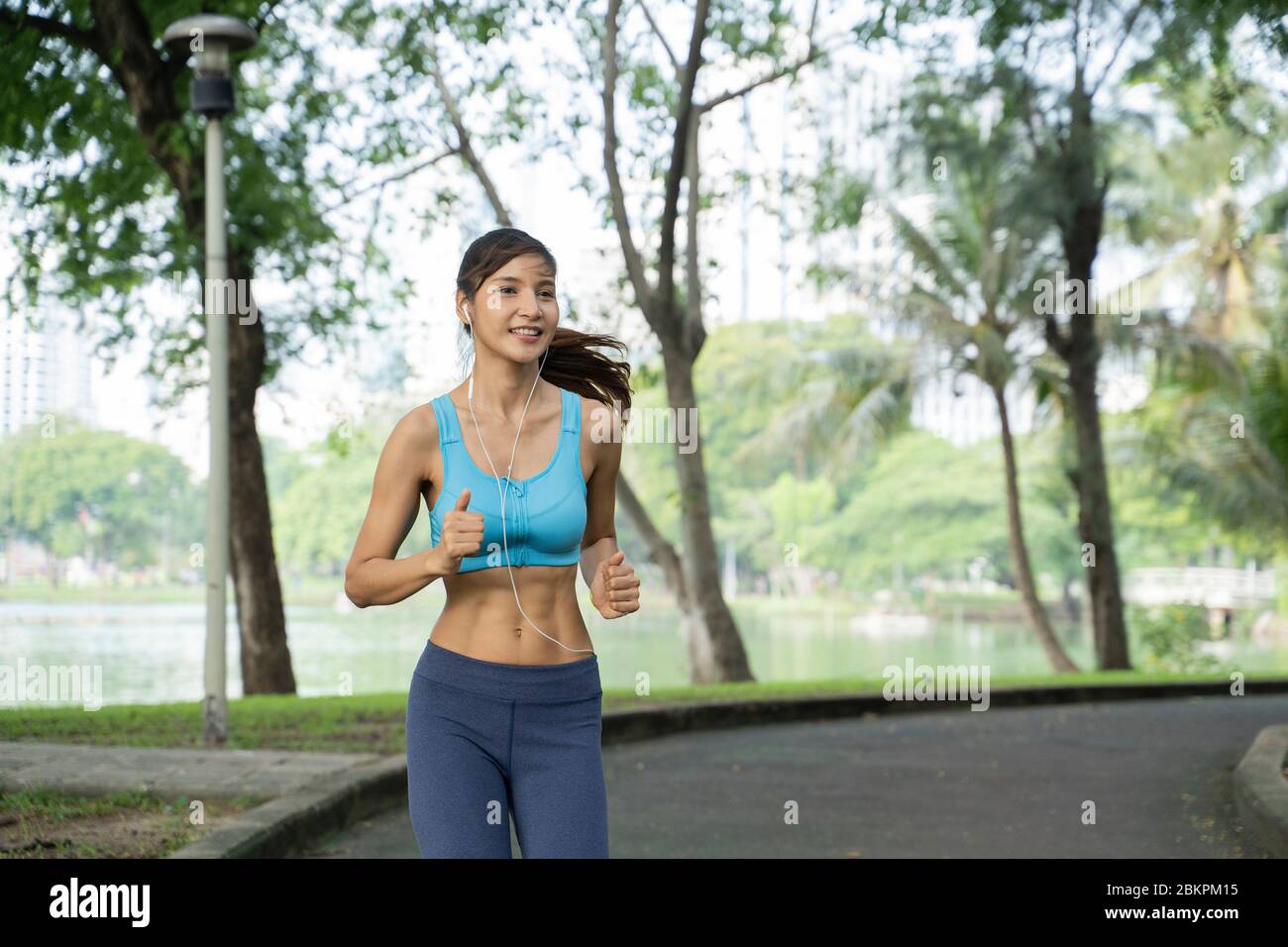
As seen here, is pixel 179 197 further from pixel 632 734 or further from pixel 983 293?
pixel 983 293

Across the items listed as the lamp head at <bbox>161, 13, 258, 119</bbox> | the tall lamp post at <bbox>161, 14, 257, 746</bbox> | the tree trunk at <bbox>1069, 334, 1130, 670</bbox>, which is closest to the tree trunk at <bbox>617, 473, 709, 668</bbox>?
the tree trunk at <bbox>1069, 334, 1130, 670</bbox>

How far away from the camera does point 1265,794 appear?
7234 mm

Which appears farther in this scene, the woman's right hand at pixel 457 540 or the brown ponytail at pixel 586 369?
the brown ponytail at pixel 586 369

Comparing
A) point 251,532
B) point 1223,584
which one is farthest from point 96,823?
point 1223,584

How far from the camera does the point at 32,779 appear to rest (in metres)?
5.57

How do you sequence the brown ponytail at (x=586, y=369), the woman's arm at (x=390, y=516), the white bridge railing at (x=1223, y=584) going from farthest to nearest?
the white bridge railing at (x=1223, y=584), the brown ponytail at (x=586, y=369), the woman's arm at (x=390, y=516)

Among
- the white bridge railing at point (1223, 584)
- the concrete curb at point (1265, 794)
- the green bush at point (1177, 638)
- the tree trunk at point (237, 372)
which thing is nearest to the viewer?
the concrete curb at point (1265, 794)

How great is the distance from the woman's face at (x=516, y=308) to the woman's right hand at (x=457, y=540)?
468 millimetres

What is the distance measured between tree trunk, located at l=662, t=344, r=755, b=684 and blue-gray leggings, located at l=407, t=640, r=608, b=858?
14.7 m

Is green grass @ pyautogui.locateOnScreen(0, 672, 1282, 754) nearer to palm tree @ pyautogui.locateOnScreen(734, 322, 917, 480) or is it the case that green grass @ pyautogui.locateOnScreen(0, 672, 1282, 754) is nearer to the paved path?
the paved path

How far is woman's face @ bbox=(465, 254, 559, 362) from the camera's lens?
3322 millimetres

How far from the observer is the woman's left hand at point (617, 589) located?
3212 mm

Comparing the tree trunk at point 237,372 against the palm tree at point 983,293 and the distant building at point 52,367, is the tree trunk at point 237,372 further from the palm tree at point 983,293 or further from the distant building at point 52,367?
the palm tree at point 983,293

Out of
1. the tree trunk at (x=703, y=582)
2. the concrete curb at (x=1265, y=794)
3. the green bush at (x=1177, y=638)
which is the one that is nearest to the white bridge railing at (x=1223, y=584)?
the green bush at (x=1177, y=638)
